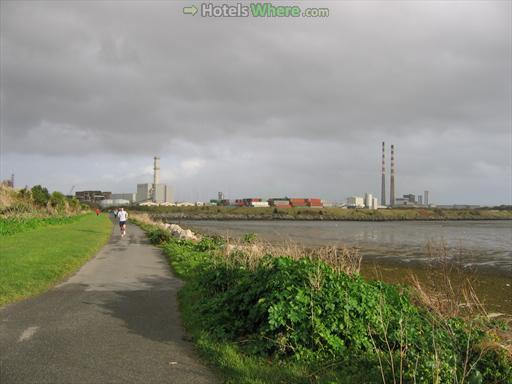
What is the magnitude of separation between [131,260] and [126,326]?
9.24 metres

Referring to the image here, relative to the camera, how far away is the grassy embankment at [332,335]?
5023 millimetres

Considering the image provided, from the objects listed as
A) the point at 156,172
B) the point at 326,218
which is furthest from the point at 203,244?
the point at 156,172

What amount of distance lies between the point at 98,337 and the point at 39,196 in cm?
4809

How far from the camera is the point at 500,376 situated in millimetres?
4973

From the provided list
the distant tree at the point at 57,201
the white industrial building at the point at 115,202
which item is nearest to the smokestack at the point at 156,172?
the white industrial building at the point at 115,202

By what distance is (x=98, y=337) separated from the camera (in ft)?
21.9

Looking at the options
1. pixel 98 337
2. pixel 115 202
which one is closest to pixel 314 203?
pixel 115 202

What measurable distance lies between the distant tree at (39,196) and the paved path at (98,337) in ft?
138

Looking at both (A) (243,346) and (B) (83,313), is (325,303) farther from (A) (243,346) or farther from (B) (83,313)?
(B) (83,313)

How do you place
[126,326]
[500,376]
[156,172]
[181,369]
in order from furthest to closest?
[156,172] → [126,326] → [181,369] → [500,376]

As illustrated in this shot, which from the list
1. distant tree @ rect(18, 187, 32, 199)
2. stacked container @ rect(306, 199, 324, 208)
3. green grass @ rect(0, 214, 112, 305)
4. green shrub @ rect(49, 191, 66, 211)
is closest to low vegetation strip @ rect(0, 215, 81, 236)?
green grass @ rect(0, 214, 112, 305)

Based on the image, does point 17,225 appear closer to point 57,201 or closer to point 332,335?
point 332,335

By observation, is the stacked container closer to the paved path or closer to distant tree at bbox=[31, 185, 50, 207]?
distant tree at bbox=[31, 185, 50, 207]

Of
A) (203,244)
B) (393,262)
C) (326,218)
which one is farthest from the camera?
(326,218)
